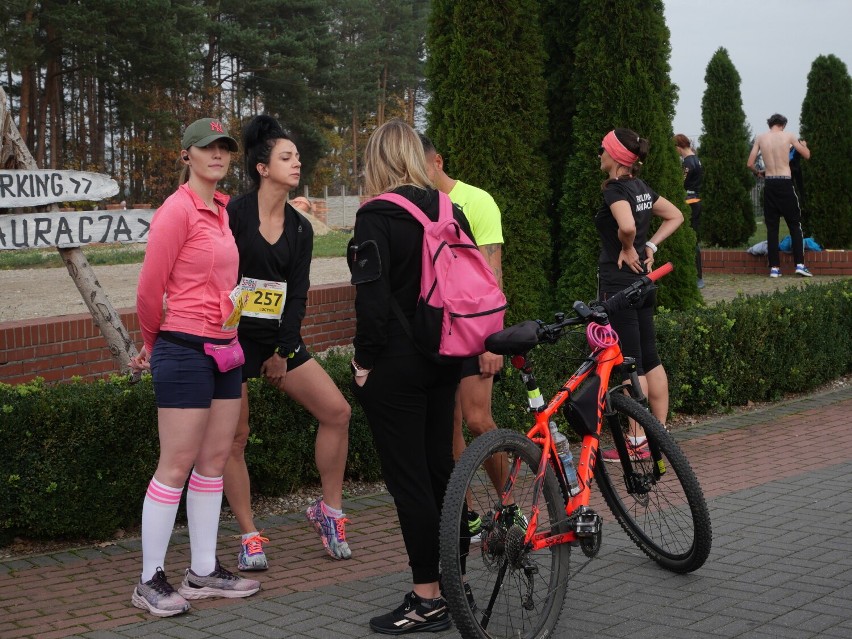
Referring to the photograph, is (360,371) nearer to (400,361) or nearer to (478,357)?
(400,361)

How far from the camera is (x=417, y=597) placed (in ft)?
14.2

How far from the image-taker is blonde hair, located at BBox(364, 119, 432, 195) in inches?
170

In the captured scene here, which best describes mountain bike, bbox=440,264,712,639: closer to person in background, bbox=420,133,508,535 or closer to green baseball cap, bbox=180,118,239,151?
person in background, bbox=420,133,508,535

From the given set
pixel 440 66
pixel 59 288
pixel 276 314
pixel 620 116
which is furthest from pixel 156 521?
pixel 59 288

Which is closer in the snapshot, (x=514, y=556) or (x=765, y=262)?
(x=514, y=556)

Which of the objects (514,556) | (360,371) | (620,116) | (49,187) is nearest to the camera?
(514,556)

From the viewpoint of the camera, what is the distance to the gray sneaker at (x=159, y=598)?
4.52m

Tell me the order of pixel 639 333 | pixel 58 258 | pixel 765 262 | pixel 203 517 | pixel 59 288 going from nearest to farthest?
pixel 203 517 → pixel 639 333 → pixel 59 288 → pixel 765 262 → pixel 58 258

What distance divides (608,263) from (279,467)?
2.39m

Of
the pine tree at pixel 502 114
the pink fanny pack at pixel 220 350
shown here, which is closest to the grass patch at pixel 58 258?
the pine tree at pixel 502 114

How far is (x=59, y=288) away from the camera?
16031mm

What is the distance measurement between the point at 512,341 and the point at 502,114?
5.21 m

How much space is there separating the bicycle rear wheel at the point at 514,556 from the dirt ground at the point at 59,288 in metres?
8.21

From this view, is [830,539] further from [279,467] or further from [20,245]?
[20,245]
